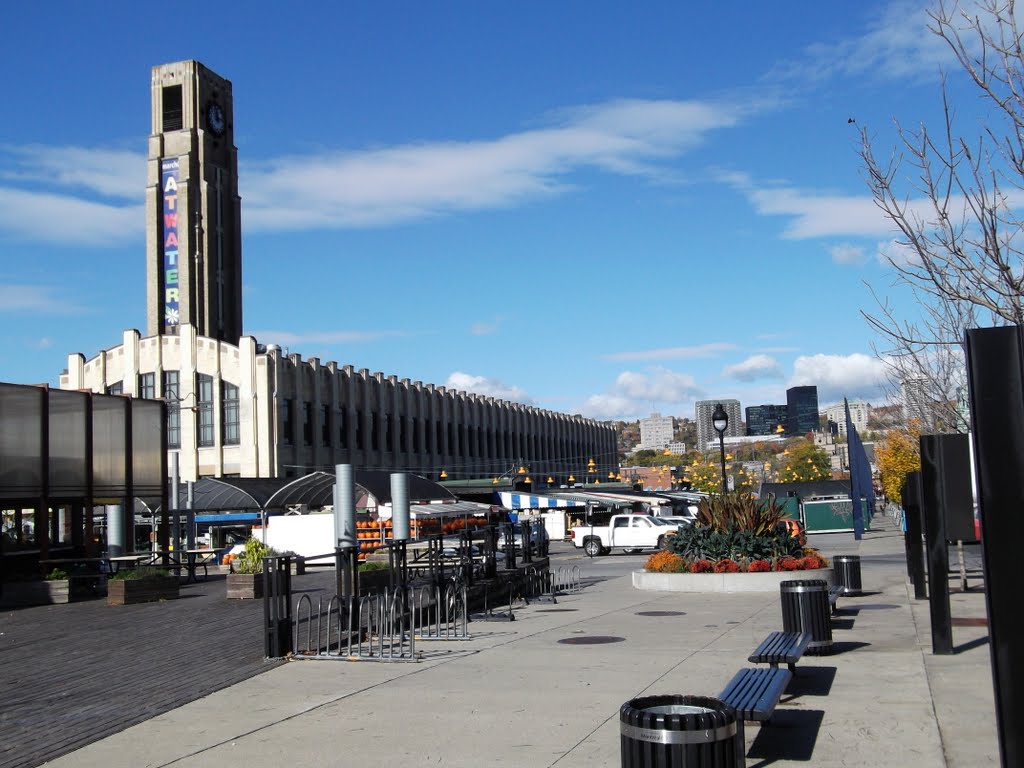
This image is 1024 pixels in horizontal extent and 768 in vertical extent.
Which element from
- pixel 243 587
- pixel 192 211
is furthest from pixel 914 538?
pixel 192 211

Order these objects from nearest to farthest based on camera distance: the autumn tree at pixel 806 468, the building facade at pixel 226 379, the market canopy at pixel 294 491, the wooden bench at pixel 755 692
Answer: the wooden bench at pixel 755 692
the market canopy at pixel 294 491
the building facade at pixel 226 379
the autumn tree at pixel 806 468

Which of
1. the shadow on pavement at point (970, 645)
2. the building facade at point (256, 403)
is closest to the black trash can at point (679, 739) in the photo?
the shadow on pavement at point (970, 645)

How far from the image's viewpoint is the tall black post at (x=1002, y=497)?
15.4ft

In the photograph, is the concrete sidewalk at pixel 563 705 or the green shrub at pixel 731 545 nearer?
the concrete sidewalk at pixel 563 705

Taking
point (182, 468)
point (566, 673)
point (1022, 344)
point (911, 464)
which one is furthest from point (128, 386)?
point (1022, 344)

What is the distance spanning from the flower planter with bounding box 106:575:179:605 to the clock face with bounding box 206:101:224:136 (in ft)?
227

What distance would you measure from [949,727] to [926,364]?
17972 mm

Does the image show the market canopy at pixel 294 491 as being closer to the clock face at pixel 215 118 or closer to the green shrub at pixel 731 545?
the green shrub at pixel 731 545

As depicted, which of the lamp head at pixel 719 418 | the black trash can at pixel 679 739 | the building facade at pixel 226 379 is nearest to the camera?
the black trash can at pixel 679 739

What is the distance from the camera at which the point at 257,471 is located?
64.9m

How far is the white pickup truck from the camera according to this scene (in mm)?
41281

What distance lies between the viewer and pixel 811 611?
1200 centimetres

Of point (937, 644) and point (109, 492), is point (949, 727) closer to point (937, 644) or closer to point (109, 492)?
point (937, 644)

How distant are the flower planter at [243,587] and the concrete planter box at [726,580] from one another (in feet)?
27.5
